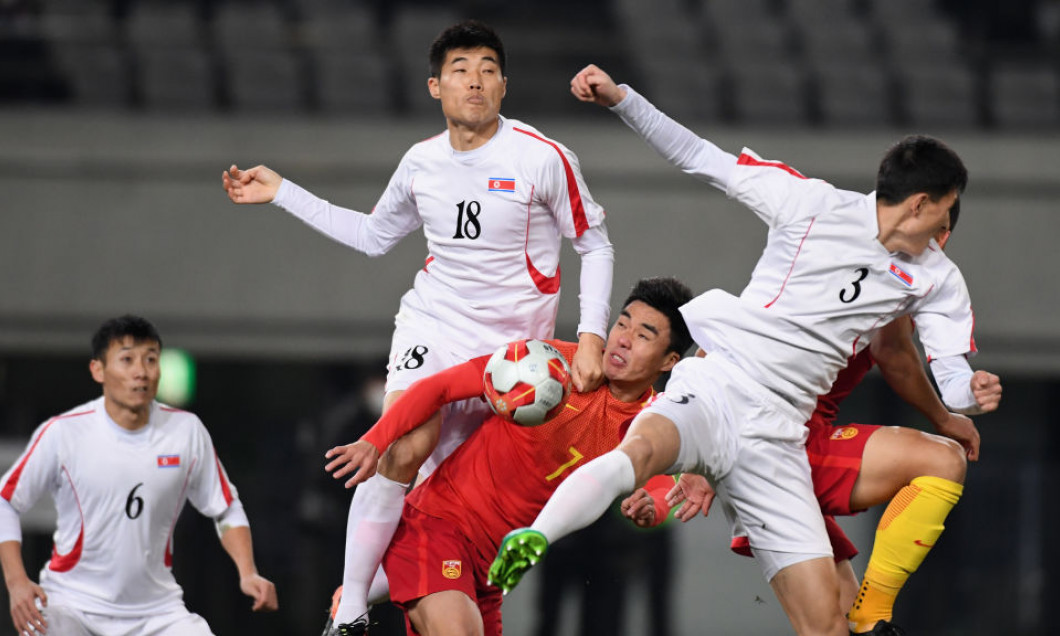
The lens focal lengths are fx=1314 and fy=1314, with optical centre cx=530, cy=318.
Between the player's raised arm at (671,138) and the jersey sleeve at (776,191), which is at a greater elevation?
the player's raised arm at (671,138)

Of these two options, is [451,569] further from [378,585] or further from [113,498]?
[113,498]

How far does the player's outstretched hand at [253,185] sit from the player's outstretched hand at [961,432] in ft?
7.96

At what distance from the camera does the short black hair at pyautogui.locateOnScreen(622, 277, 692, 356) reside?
14.3 feet

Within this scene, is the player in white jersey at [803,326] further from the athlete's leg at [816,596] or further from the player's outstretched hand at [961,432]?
the player's outstretched hand at [961,432]

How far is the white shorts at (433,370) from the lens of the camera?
443cm

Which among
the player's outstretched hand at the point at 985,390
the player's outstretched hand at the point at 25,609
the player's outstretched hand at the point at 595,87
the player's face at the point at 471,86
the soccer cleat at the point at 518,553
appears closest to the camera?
the soccer cleat at the point at 518,553

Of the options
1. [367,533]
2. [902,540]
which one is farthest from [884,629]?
[367,533]

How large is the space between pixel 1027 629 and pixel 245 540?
5.90 meters

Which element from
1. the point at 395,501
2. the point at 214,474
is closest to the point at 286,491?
the point at 214,474

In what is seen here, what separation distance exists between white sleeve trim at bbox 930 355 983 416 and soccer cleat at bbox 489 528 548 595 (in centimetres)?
132

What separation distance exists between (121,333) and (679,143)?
244 centimetres

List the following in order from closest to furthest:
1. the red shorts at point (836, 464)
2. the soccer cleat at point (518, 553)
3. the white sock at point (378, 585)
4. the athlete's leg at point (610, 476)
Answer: the soccer cleat at point (518, 553)
the athlete's leg at point (610, 476)
the red shorts at point (836, 464)
the white sock at point (378, 585)

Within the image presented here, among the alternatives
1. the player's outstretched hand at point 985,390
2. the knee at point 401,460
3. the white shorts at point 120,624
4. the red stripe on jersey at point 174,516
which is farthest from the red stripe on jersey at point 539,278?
the white shorts at point 120,624

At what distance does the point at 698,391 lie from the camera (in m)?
3.93
